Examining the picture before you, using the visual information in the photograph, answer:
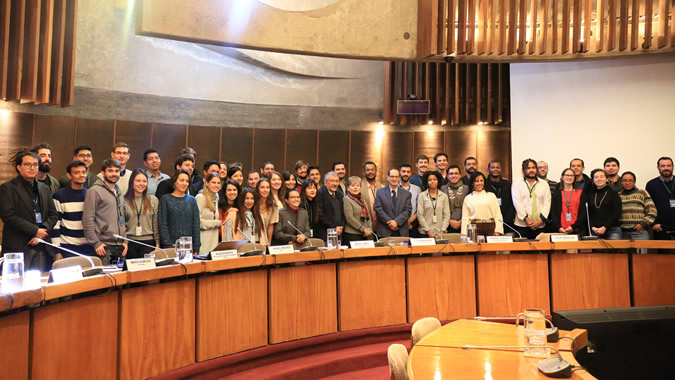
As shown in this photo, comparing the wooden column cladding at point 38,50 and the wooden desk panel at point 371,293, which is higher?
the wooden column cladding at point 38,50

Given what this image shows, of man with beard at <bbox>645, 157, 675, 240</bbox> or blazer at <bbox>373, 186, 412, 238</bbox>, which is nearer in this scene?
blazer at <bbox>373, 186, 412, 238</bbox>

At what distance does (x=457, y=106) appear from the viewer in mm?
9656

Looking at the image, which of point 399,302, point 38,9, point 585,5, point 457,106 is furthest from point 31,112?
point 585,5

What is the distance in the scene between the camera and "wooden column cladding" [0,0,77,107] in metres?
6.74

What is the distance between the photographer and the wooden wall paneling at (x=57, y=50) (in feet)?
23.6

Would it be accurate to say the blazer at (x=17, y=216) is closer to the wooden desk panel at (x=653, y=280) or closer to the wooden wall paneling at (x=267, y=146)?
the wooden desk panel at (x=653, y=280)

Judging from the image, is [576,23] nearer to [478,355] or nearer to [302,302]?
[302,302]

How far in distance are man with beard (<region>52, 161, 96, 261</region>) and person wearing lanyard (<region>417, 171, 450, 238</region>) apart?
10.6 feet

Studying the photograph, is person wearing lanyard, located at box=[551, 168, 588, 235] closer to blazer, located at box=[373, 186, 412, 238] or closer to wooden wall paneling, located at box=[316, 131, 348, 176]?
blazer, located at box=[373, 186, 412, 238]

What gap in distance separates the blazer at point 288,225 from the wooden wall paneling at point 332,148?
A: 4.50 m

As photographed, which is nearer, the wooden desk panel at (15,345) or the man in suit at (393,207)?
the wooden desk panel at (15,345)

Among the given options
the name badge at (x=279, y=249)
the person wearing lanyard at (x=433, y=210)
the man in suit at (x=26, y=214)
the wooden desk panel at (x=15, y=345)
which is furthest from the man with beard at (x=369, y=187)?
the wooden desk panel at (x=15, y=345)

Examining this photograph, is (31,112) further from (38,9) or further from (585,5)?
(585,5)

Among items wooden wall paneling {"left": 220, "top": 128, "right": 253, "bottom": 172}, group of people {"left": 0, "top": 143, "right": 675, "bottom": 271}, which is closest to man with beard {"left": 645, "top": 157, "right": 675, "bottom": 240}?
group of people {"left": 0, "top": 143, "right": 675, "bottom": 271}
